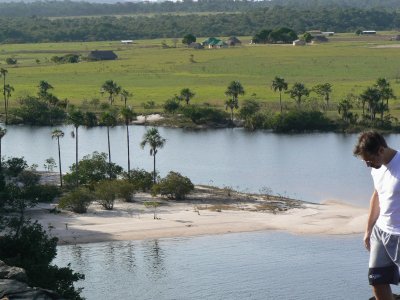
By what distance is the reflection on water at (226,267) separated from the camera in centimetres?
4078

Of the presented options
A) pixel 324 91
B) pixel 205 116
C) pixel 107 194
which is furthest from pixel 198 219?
pixel 324 91

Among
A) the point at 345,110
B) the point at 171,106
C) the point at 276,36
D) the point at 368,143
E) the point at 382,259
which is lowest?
the point at 345,110

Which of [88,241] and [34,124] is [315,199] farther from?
[34,124]

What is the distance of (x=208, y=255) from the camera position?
1886 inches

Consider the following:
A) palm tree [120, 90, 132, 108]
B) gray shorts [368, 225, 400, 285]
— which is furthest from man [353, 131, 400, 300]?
palm tree [120, 90, 132, 108]

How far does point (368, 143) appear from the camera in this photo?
12000 mm

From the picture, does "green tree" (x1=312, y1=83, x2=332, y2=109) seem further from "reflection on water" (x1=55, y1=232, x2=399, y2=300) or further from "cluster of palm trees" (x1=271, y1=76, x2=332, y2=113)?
"reflection on water" (x1=55, y1=232, x2=399, y2=300)

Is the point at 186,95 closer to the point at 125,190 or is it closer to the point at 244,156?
the point at 244,156

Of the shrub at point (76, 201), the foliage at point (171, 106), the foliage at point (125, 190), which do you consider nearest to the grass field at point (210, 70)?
the foliage at point (171, 106)

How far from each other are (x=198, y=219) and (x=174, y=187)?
593 cm

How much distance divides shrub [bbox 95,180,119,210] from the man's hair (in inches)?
A: 1813

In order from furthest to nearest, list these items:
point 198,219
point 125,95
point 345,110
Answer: point 125,95, point 345,110, point 198,219

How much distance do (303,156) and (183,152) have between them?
33.5 ft

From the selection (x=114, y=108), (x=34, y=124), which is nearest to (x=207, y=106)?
(x=114, y=108)
